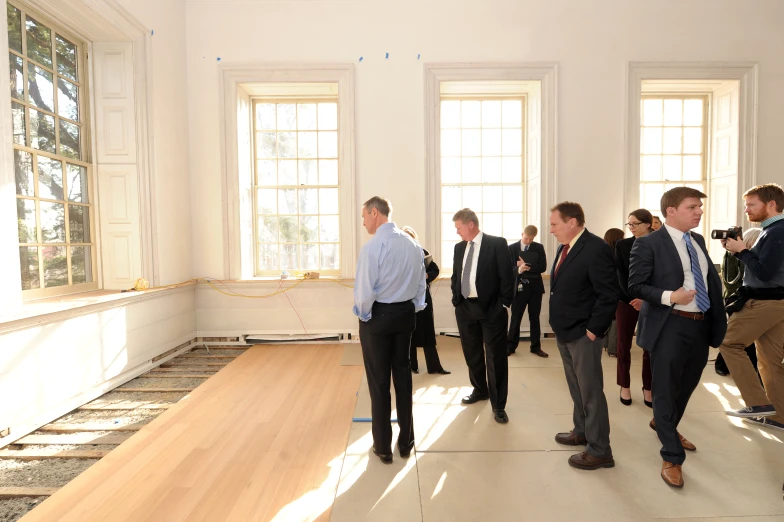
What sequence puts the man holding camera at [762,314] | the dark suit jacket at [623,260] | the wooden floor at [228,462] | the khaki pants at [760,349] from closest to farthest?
the wooden floor at [228,462] < the man holding camera at [762,314] < the khaki pants at [760,349] < the dark suit jacket at [623,260]

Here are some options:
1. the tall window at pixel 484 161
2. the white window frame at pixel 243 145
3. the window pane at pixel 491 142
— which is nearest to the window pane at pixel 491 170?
the tall window at pixel 484 161

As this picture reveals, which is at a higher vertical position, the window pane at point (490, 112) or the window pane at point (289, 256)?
the window pane at point (490, 112)

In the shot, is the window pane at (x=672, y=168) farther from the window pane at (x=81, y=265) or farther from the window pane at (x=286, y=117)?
the window pane at (x=81, y=265)

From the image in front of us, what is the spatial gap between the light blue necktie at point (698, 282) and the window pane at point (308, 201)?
5.47m

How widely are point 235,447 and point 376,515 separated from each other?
1406mm

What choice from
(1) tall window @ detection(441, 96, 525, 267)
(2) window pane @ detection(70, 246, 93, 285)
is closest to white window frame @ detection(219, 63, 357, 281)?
(1) tall window @ detection(441, 96, 525, 267)

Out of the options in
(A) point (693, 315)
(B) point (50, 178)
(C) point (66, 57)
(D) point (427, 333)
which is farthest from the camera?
(C) point (66, 57)

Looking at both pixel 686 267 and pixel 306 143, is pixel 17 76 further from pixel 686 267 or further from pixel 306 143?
pixel 686 267

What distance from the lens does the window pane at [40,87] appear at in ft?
14.2

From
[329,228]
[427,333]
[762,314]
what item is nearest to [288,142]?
[329,228]

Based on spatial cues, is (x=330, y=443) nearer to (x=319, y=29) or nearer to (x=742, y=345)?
(x=742, y=345)

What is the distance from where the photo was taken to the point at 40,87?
14.7 ft

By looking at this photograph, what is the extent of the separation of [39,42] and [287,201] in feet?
11.5

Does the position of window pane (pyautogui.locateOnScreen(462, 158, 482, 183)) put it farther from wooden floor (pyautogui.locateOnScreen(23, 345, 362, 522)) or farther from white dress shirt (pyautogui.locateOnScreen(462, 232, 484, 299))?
wooden floor (pyautogui.locateOnScreen(23, 345, 362, 522))
